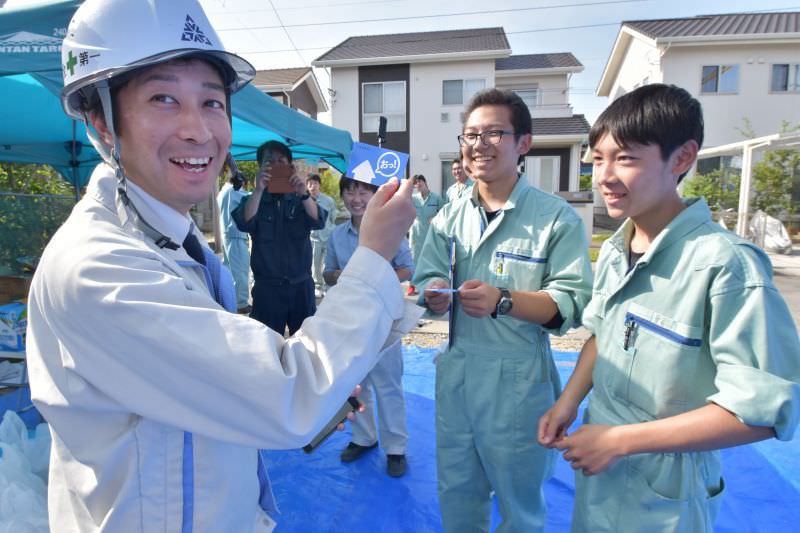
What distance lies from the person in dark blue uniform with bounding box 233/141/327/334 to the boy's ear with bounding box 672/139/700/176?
2817mm

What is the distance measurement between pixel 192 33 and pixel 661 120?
121cm

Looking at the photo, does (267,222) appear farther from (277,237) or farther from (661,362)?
(661,362)

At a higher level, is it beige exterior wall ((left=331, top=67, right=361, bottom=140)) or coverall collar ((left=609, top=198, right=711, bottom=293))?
beige exterior wall ((left=331, top=67, right=361, bottom=140))

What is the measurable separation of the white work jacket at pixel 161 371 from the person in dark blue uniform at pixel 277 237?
2695 mm

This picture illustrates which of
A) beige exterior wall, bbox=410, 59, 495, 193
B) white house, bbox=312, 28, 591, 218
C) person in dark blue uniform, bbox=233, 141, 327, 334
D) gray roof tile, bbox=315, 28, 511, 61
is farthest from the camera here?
gray roof tile, bbox=315, 28, 511, 61

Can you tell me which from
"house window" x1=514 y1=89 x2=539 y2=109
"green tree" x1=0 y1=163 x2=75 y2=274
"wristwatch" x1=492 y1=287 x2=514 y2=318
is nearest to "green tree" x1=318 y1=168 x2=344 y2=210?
"house window" x1=514 y1=89 x2=539 y2=109

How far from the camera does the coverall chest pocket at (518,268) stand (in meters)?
2.00

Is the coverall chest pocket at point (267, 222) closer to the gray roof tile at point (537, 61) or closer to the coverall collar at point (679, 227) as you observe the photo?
the coverall collar at point (679, 227)

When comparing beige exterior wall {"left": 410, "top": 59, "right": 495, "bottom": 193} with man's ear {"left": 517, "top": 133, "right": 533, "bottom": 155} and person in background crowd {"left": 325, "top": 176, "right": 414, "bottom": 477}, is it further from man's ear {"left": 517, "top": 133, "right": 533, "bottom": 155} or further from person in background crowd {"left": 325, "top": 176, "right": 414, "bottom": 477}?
man's ear {"left": 517, "top": 133, "right": 533, "bottom": 155}

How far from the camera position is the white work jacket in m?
0.77

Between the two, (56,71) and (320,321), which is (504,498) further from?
(56,71)

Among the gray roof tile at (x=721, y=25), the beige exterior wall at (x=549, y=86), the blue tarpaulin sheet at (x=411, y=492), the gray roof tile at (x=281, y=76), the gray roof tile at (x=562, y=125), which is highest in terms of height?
the gray roof tile at (x=721, y=25)

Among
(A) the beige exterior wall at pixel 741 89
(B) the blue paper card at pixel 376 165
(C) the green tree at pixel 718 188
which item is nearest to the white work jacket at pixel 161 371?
(B) the blue paper card at pixel 376 165

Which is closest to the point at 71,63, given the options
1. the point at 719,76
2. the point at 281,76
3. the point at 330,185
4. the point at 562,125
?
the point at 562,125
